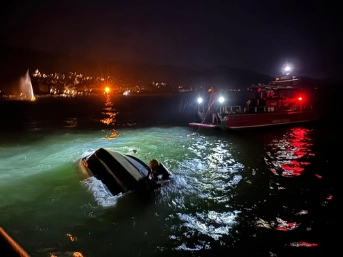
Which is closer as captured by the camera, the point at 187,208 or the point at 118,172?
the point at 187,208

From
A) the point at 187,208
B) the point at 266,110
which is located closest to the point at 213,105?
the point at 266,110

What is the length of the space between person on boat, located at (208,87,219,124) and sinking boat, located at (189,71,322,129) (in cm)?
56

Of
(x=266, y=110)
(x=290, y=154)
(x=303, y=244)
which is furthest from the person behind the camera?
(x=266, y=110)

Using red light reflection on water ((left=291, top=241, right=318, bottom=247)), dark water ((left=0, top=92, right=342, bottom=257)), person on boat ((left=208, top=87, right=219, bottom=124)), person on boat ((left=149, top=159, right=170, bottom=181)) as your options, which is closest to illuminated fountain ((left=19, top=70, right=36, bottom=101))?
person on boat ((left=208, top=87, right=219, bottom=124))

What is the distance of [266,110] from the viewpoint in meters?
27.4

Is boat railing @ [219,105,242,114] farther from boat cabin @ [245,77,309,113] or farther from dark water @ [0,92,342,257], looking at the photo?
dark water @ [0,92,342,257]

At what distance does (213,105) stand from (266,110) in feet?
18.8

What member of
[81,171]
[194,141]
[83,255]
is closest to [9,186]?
[81,171]

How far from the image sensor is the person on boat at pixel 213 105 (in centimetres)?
2730

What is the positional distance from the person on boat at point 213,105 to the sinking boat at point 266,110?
0.56 m

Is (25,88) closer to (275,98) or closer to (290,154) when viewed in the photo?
(275,98)

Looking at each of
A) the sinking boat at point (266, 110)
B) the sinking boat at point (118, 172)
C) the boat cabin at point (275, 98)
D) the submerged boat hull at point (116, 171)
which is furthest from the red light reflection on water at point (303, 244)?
the boat cabin at point (275, 98)

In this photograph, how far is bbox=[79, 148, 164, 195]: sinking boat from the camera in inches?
386

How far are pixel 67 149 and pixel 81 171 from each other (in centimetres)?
664
